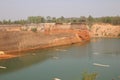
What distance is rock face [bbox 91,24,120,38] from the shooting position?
226 ft

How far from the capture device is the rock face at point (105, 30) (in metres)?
69.0

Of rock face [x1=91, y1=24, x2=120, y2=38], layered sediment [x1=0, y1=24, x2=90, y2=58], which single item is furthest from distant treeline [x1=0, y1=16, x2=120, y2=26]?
layered sediment [x1=0, y1=24, x2=90, y2=58]

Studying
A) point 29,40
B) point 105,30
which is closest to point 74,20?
point 105,30

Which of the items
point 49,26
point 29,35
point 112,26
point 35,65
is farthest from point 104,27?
point 35,65

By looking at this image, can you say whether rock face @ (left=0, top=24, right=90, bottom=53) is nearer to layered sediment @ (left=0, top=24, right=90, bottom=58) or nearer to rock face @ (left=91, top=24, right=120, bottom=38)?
layered sediment @ (left=0, top=24, right=90, bottom=58)

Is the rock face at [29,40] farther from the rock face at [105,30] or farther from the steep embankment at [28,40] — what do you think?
the rock face at [105,30]

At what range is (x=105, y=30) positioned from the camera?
71812 millimetres

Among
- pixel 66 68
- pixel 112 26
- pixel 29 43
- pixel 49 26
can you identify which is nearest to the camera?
pixel 66 68

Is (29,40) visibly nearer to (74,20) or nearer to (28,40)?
(28,40)

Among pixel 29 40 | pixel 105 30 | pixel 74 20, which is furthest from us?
pixel 74 20

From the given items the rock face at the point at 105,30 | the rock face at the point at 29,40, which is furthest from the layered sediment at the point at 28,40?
the rock face at the point at 105,30

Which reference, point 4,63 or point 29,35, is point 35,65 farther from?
point 29,35

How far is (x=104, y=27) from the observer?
7288 centimetres

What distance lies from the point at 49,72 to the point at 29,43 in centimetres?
1854
